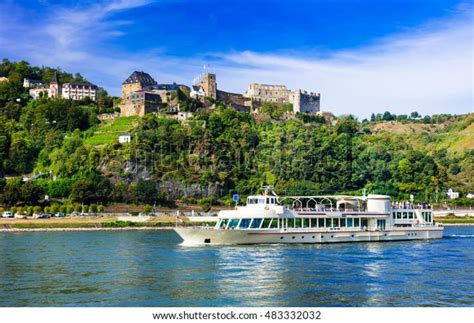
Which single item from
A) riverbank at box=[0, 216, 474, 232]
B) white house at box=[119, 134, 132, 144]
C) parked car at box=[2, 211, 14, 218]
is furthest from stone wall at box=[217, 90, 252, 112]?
parked car at box=[2, 211, 14, 218]

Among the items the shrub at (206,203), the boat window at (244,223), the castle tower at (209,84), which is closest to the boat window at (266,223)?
the boat window at (244,223)

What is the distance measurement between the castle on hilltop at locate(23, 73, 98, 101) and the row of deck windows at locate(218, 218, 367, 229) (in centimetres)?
8461

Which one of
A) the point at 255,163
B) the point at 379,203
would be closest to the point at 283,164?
the point at 255,163

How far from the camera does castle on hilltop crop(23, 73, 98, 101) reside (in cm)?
11794

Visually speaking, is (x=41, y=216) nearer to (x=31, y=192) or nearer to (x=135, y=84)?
(x=31, y=192)

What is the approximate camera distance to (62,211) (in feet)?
230

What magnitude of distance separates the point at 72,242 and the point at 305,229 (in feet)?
50.2

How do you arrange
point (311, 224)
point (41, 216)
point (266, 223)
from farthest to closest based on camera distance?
point (41, 216) < point (311, 224) < point (266, 223)

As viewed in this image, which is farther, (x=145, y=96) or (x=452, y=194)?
(x=145, y=96)

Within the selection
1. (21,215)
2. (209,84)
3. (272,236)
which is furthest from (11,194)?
(209,84)

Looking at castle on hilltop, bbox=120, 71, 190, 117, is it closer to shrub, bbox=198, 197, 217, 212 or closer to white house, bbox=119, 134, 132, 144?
white house, bbox=119, 134, 132, 144

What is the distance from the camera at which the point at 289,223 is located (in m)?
39.1

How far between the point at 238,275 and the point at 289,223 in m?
15.1

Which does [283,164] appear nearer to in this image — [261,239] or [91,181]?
[91,181]
